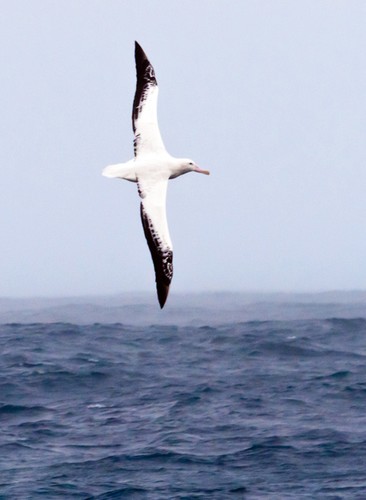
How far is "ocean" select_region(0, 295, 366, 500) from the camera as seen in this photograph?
18906 mm

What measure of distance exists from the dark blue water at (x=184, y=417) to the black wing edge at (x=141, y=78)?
666 cm

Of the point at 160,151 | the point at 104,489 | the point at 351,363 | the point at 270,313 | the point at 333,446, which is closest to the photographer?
the point at 160,151

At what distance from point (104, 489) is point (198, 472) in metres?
1.83

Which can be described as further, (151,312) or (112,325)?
(151,312)

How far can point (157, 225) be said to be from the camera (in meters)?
16.0

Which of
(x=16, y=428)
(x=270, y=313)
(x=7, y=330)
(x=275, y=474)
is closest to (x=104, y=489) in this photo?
(x=275, y=474)

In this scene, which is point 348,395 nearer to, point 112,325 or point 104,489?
point 104,489

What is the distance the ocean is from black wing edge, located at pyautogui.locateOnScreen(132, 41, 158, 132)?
6.65 m

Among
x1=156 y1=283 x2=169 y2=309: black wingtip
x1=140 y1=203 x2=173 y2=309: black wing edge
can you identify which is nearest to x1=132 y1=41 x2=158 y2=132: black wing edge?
x1=140 y1=203 x2=173 y2=309: black wing edge

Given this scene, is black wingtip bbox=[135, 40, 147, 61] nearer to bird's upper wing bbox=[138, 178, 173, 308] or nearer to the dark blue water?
bird's upper wing bbox=[138, 178, 173, 308]

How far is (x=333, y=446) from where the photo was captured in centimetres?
2095

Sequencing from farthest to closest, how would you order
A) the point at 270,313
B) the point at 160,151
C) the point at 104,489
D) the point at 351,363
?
the point at 270,313 → the point at 351,363 → the point at 104,489 → the point at 160,151

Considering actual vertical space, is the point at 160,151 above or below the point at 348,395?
above

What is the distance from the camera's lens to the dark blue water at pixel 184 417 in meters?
18.9
